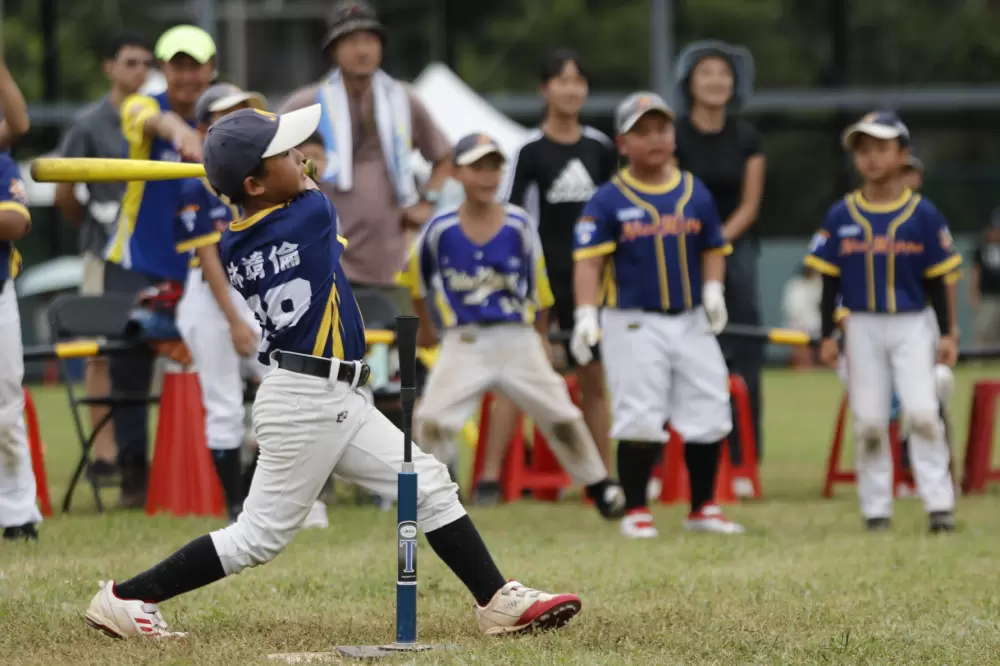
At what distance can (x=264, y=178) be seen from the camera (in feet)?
18.4

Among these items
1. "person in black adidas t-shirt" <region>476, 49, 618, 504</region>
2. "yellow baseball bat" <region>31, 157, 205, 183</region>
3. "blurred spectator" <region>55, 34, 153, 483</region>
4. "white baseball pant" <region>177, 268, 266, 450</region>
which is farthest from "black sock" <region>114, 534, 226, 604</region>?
"blurred spectator" <region>55, 34, 153, 483</region>

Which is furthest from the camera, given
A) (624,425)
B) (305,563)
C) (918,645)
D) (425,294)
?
(425,294)

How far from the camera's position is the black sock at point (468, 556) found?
566cm

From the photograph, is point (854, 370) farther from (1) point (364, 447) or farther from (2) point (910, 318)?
(1) point (364, 447)

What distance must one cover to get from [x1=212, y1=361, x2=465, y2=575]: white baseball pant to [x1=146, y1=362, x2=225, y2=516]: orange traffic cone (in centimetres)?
346

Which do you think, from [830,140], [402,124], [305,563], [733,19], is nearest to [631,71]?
[733,19]

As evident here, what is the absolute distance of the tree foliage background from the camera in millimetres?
26094

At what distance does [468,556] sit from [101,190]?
19.2ft

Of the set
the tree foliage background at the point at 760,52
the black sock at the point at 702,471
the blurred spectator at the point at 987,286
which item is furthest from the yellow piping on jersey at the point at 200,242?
the blurred spectator at the point at 987,286

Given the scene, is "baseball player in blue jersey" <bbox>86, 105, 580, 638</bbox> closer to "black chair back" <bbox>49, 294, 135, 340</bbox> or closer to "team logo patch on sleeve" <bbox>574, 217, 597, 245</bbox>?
"team logo patch on sleeve" <bbox>574, 217, 597, 245</bbox>

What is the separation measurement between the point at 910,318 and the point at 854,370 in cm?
39

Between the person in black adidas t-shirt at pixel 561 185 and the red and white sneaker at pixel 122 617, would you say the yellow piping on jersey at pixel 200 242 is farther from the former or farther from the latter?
the red and white sneaker at pixel 122 617

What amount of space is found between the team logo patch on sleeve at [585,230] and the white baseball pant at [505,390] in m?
0.72

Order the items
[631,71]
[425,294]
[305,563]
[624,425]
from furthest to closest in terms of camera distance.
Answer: [631,71] → [425,294] → [624,425] → [305,563]
